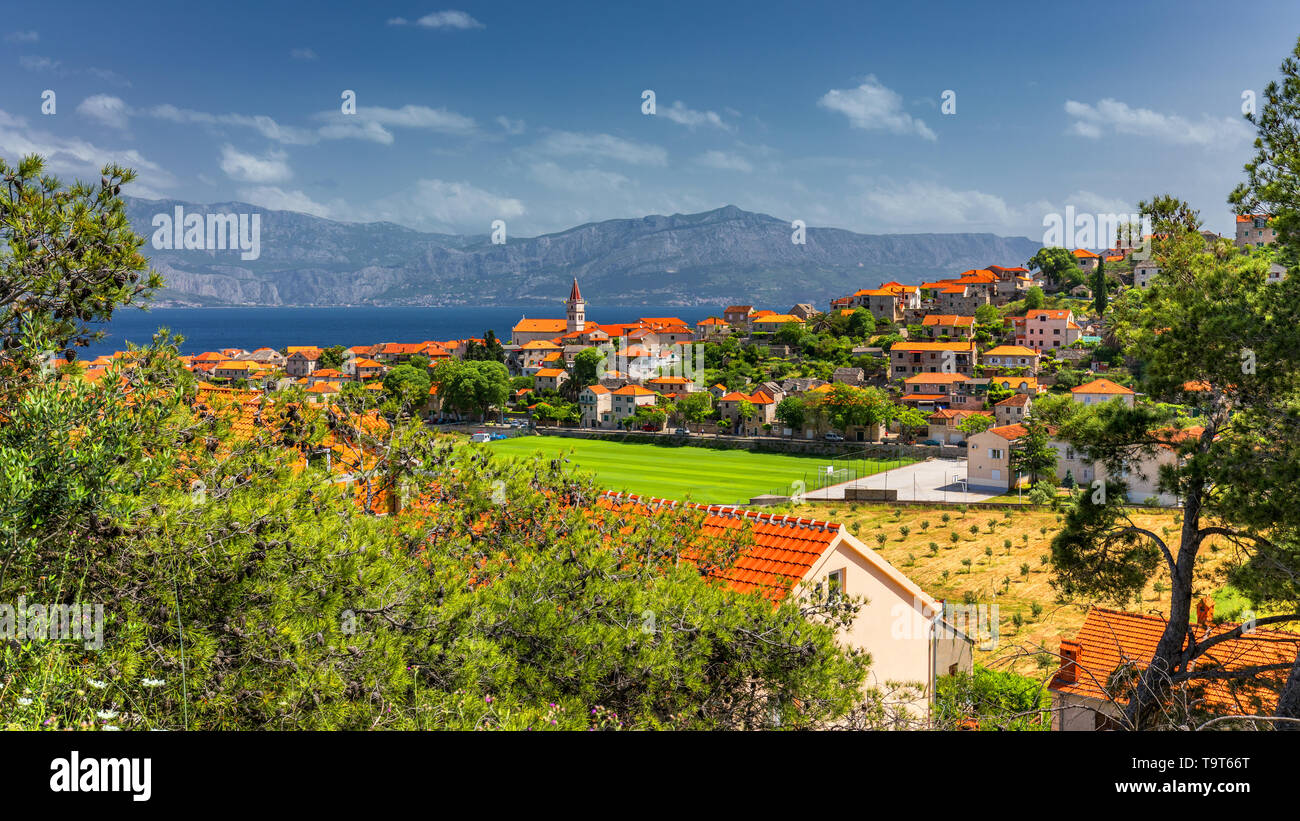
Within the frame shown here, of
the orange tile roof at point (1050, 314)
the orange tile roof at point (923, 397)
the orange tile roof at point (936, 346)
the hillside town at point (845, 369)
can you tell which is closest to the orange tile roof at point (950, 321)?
the hillside town at point (845, 369)

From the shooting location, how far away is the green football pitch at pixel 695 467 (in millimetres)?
53812

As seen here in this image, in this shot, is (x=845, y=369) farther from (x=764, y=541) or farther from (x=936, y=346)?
(x=764, y=541)

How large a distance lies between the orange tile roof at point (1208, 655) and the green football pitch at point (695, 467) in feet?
110

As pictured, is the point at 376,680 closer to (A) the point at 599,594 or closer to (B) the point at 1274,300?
(A) the point at 599,594

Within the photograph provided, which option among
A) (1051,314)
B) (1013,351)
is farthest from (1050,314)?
(1013,351)

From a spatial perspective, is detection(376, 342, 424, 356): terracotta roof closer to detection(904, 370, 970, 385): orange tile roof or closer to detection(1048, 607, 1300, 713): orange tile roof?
detection(904, 370, 970, 385): orange tile roof

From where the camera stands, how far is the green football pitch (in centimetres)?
5381

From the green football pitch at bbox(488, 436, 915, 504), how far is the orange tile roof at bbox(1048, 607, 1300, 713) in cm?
3353

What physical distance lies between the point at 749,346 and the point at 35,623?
4217 inches

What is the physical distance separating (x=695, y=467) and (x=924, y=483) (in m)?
17.7

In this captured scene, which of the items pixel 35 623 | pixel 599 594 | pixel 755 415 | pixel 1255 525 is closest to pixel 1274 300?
pixel 1255 525

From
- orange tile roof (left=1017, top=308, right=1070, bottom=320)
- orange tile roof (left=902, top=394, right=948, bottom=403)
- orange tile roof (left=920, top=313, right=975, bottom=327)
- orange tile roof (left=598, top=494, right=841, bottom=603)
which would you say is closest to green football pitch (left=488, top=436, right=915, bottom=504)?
orange tile roof (left=902, top=394, right=948, bottom=403)

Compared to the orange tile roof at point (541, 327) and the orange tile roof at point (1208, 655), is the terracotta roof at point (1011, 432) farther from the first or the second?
the orange tile roof at point (541, 327)
